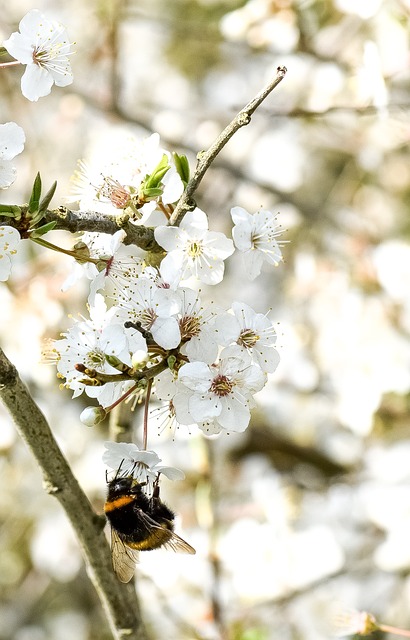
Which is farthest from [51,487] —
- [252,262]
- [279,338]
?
[279,338]

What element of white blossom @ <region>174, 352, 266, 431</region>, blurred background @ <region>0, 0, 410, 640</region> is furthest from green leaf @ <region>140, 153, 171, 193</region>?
blurred background @ <region>0, 0, 410, 640</region>

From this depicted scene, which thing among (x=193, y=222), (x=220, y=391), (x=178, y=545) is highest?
(x=193, y=222)

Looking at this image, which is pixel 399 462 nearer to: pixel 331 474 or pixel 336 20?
pixel 331 474

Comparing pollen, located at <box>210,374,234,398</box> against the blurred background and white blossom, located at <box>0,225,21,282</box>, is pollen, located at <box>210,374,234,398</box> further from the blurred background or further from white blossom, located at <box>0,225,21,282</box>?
the blurred background

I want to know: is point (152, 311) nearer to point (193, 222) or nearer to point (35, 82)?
point (193, 222)

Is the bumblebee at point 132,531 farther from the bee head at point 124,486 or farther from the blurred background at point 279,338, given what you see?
the blurred background at point 279,338
